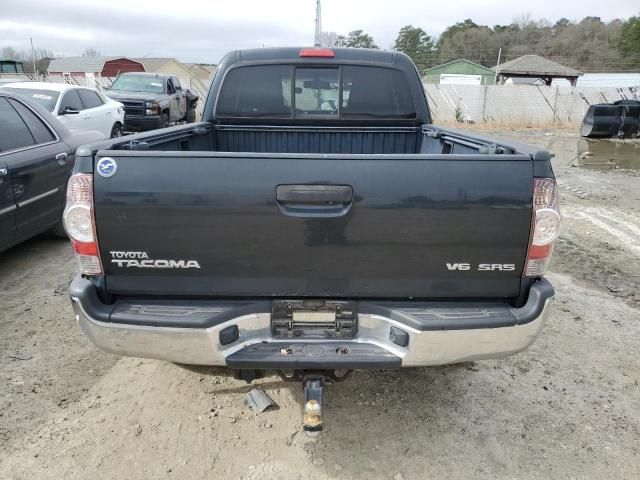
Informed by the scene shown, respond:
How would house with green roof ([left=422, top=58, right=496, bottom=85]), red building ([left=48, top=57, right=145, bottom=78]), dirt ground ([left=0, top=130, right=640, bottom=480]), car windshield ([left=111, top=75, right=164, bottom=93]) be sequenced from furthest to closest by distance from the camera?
red building ([left=48, top=57, right=145, bottom=78]) < house with green roof ([left=422, top=58, right=496, bottom=85]) < car windshield ([left=111, top=75, right=164, bottom=93]) < dirt ground ([left=0, top=130, right=640, bottom=480])

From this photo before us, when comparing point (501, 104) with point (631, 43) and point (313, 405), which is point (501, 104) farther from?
point (631, 43)

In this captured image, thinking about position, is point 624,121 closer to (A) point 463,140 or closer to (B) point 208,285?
(A) point 463,140

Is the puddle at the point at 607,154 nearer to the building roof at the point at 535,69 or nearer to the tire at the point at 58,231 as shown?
the tire at the point at 58,231

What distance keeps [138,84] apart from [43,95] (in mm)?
7238

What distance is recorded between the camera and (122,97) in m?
14.9

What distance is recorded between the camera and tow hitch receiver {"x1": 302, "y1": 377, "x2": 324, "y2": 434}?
2.39 meters

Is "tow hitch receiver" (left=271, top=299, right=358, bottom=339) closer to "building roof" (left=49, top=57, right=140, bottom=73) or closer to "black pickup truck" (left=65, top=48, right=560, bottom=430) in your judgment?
"black pickup truck" (left=65, top=48, right=560, bottom=430)

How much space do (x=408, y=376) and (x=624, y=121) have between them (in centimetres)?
2030

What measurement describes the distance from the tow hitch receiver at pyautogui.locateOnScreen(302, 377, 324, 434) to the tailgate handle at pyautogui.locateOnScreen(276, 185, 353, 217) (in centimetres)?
87

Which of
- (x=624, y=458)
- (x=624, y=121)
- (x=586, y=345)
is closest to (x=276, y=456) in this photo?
(x=624, y=458)

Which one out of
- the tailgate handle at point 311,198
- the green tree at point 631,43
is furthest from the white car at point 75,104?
the green tree at point 631,43

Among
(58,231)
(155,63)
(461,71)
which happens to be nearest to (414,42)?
(461,71)

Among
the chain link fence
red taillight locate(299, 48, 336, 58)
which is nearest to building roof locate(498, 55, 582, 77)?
the chain link fence

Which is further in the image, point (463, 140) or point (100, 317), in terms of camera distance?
point (463, 140)
